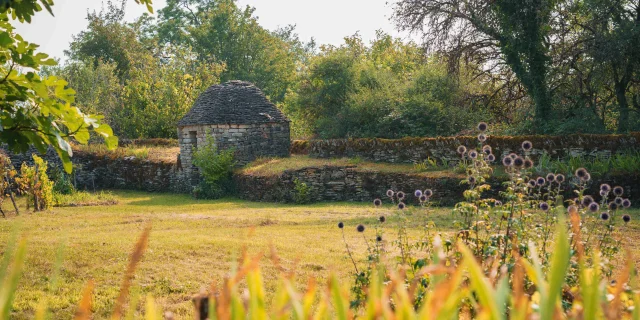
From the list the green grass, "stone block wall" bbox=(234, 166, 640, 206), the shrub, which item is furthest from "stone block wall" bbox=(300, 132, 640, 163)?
the shrub

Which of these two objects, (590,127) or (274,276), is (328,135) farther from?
(274,276)

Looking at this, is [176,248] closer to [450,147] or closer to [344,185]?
[344,185]

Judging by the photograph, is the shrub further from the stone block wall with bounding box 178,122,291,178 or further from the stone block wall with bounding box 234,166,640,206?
the stone block wall with bounding box 178,122,291,178

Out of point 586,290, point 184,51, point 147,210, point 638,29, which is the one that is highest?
point 184,51

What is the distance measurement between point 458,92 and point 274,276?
54.3ft

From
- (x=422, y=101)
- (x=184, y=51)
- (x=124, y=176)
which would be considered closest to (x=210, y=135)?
(x=124, y=176)

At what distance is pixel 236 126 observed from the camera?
21.2 metres

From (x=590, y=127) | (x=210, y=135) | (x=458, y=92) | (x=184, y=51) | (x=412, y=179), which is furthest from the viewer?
(x=184, y=51)

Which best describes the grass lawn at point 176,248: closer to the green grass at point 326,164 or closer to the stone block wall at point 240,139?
the green grass at point 326,164

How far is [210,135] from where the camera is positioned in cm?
2081

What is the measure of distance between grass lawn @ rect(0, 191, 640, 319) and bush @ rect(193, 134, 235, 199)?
492cm

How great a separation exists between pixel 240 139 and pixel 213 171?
5.97ft

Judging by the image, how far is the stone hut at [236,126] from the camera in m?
21.0

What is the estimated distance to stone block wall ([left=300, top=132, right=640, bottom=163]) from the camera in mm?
14094
